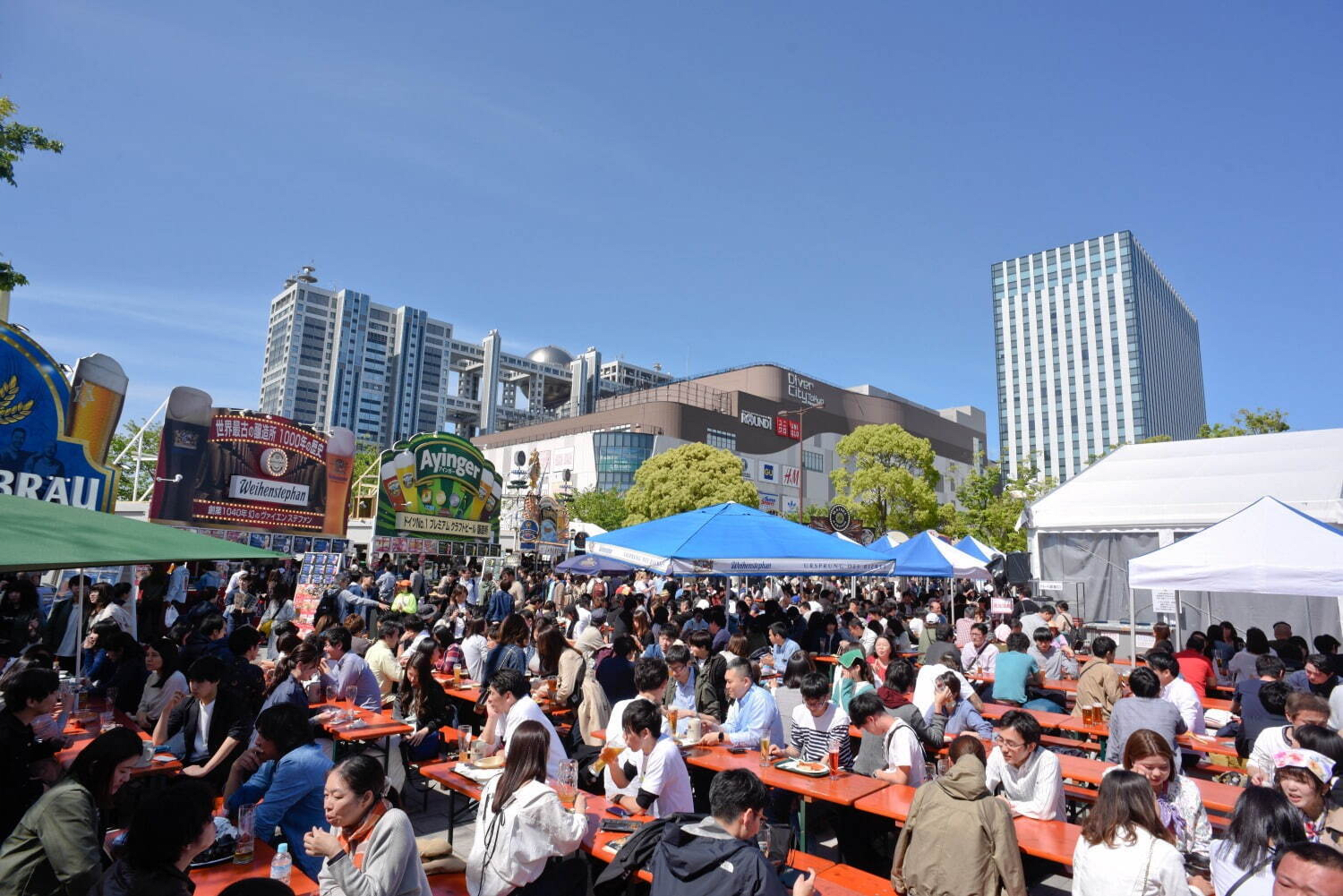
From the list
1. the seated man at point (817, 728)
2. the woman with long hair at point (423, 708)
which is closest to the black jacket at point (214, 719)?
the woman with long hair at point (423, 708)

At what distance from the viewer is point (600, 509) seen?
55.4m

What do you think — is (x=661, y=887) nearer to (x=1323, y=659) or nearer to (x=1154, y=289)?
(x=1323, y=659)

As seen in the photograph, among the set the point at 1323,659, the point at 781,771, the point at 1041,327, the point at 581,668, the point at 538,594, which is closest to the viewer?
the point at 781,771

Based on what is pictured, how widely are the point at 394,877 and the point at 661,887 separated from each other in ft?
3.84

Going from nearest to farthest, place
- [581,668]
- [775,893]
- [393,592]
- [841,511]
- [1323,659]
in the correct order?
1. [775,893]
2. [1323,659]
3. [581,668]
4. [393,592]
5. [841,511]

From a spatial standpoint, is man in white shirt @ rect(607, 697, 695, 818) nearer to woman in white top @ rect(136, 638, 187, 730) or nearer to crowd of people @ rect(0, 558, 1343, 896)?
crowd of people @ rect(0, 558, 1343, 896)

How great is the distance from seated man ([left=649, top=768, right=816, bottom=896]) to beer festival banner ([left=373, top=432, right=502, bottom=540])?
927 inches

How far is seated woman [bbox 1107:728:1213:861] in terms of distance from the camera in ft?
14.3

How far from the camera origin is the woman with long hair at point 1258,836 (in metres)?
3.36

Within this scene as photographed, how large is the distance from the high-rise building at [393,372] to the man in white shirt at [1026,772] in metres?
122

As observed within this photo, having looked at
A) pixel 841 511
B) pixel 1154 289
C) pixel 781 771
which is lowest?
pixel 781 771

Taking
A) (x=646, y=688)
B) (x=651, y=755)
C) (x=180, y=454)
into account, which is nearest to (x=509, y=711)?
(x=646, y=688)

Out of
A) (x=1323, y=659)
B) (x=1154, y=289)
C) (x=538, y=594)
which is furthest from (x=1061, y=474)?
(x=1323, y=659)

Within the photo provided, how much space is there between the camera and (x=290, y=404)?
136 meters
